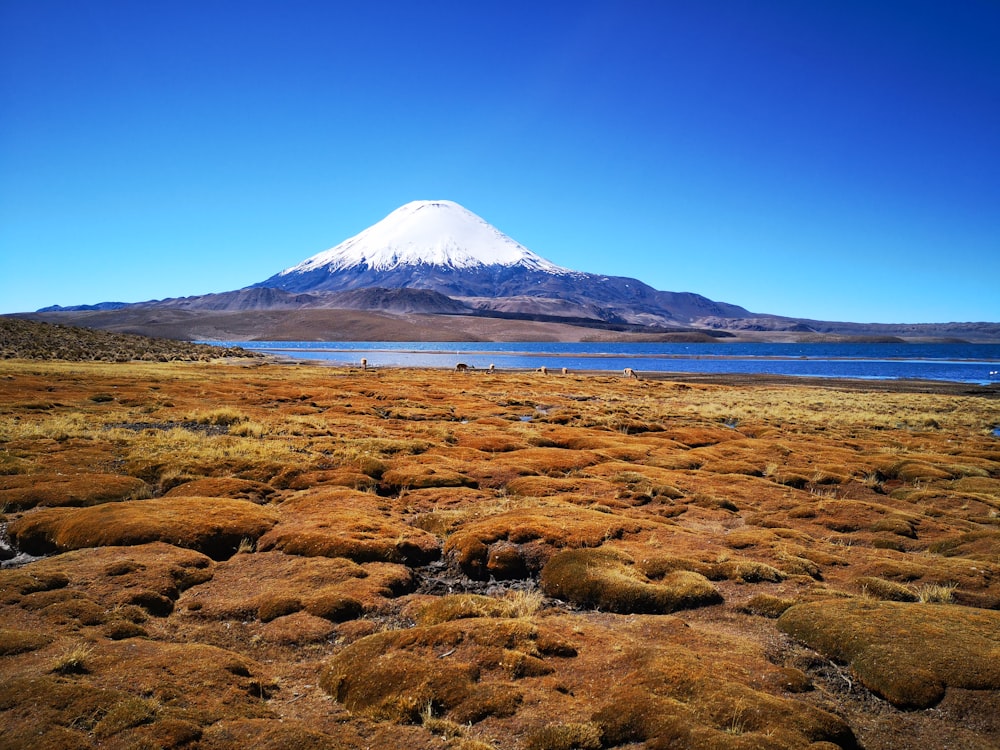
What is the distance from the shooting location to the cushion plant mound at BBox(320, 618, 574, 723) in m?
8.64

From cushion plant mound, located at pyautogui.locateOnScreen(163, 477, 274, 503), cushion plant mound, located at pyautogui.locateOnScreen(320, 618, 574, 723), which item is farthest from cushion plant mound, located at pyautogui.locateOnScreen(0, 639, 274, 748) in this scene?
cushion plant mound, located at pyautogui.locateOnScreen(163, 477, 274, 503)

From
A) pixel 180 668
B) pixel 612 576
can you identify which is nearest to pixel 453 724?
pixel 180 668

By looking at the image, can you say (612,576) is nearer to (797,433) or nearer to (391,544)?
(391,544)

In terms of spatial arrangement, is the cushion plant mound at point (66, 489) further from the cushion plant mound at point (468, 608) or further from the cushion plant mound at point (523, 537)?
the cushion plant mound at point (468, 608)

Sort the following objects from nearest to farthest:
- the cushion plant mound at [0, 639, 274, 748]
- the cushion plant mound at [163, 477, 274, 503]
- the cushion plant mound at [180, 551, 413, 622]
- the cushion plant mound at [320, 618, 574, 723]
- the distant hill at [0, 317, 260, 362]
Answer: the cushion plant mound at [0, 639, 274, 748] → the cushion plant mound at [320, 618, 574, 723] → the cushion plant mound at [180, 551, 413, 622] → the cushion plant mound at [163, 477, 274, 503] → the distant hill at [0, 317, 260, 362]

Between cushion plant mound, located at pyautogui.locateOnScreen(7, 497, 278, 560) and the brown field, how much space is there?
3.4 inches

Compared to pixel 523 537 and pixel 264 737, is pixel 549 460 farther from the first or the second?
pixel 264 737

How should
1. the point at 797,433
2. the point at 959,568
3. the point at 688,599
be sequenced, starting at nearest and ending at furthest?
the point at 688,599, the point at 959,568, the point at 797,433

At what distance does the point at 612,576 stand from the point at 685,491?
1054 cm

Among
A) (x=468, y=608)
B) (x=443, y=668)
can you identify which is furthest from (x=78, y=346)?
(x=443, y=668)

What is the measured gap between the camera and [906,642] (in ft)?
33.2

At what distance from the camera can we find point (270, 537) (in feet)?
52.7

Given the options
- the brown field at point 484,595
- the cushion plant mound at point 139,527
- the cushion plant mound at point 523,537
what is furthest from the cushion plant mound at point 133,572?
the cushion plant mound at point 523,537

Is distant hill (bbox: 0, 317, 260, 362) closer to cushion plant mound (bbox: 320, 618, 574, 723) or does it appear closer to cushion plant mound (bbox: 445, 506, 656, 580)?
cushion plant mound (bbox: 445, 506, 656, 580)
